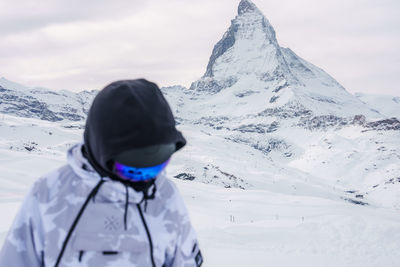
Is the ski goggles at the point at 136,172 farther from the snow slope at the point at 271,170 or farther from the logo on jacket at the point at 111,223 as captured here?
the snow slope at the point at 271,170

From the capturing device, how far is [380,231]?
899 cm

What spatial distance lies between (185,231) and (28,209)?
0.69 metres

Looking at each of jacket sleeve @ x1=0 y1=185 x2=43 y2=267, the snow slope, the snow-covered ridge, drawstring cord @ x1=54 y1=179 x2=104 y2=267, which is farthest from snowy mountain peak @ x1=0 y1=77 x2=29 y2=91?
drawstring cord @ x1=54 y1=179 x2=104 y2=267

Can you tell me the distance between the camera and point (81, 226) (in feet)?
4.44

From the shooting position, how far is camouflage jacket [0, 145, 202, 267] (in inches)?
52.9

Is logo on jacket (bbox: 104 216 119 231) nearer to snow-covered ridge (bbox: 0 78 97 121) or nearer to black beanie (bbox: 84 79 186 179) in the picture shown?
black beanie (bbox: 84 79 186 179)

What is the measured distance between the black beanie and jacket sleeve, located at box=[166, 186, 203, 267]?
394 millimetres

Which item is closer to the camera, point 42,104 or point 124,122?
point 124,122

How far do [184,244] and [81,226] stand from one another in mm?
484

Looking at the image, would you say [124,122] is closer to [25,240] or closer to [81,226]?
[81,226]

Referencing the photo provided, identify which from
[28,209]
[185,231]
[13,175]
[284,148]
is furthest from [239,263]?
[284,148]

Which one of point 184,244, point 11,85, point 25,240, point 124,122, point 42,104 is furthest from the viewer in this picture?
point 11,85

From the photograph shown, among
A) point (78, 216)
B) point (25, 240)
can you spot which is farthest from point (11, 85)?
point (78, 216)

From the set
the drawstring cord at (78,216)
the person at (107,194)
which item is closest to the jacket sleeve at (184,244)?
the person at (107,194)
